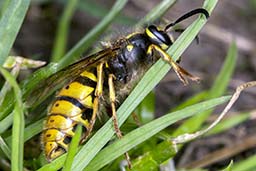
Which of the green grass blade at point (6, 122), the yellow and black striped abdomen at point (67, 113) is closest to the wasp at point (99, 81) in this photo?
the yellow and black striped abdomen at point (67, 113)

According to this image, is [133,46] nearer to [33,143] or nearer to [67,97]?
[67,97]

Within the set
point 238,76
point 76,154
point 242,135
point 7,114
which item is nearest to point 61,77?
point 7,114

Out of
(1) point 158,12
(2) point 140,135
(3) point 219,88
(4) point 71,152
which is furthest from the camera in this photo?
(3) point 219,88

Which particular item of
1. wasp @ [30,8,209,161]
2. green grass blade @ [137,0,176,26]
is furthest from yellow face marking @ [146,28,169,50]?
green grass blade @ [137,0,176,26]

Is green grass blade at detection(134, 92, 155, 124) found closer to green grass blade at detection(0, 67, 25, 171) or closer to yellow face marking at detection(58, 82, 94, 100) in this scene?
yellow face marking at detection(58, 82, 94, 100)

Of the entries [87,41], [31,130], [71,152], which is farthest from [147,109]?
[71,152]

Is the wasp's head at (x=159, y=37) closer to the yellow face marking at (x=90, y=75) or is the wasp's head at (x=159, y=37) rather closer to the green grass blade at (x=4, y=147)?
the yellow face marking at (x=90, y=75)

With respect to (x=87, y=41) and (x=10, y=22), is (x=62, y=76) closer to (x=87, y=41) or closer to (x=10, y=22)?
(x=10, y=22)
